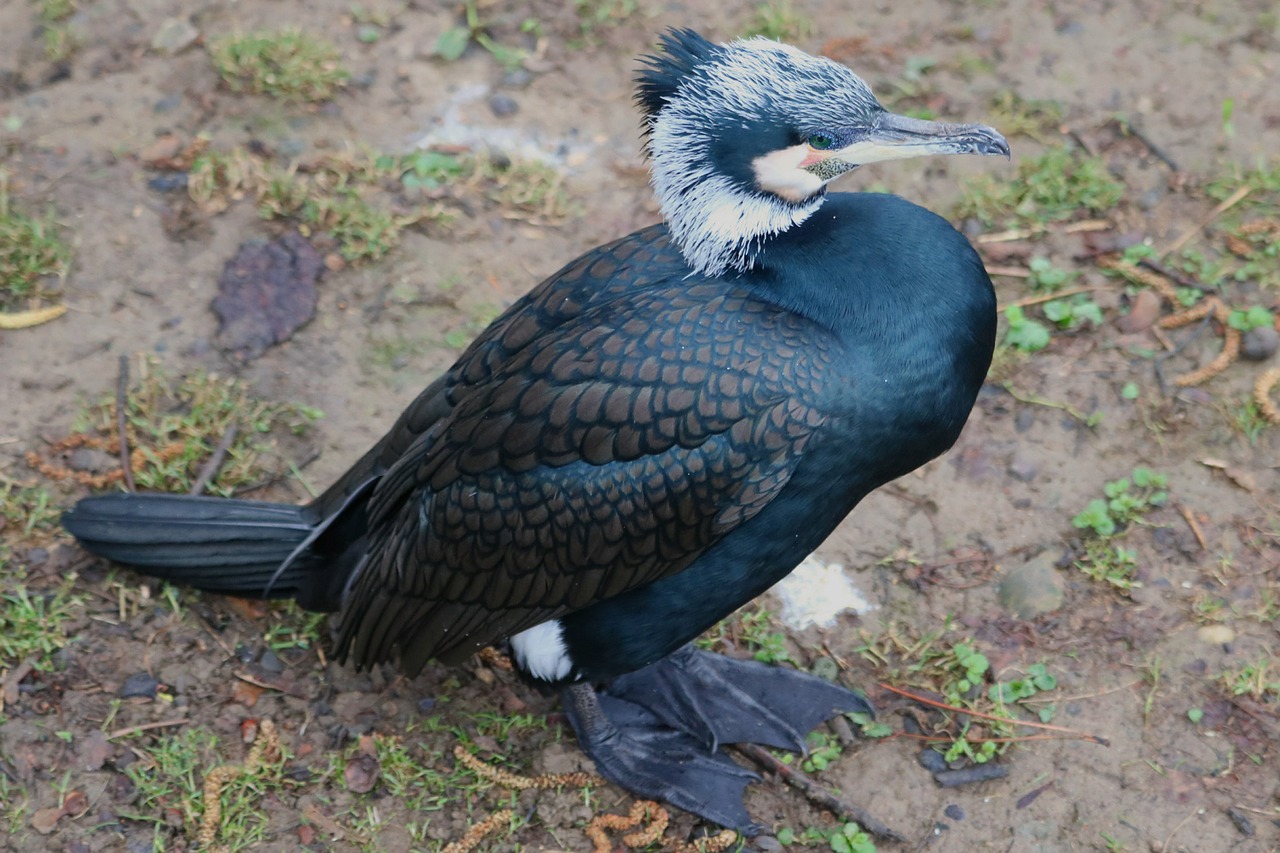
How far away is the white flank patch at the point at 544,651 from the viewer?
3.54 metres

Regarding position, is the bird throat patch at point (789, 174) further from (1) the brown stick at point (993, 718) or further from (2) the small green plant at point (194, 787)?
(2) the small green plant at point (194, 787)

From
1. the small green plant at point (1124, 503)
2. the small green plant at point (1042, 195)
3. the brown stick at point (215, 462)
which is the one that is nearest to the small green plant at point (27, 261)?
the brown stick at point (215, 462)

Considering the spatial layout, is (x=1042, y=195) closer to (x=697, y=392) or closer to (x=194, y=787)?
(x=697, y=392)

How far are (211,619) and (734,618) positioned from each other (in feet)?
5.32

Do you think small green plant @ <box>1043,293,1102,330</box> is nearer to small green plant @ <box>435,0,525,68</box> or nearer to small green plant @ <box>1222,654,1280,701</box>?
small green plant @ <box>1222,654,1280,701</box>

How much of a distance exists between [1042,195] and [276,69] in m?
3.19

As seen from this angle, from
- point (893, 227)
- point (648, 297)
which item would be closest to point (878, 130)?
point (893, 227)

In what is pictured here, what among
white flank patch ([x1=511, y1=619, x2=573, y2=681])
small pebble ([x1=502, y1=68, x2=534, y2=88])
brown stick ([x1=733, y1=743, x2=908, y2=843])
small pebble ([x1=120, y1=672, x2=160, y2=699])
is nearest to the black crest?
white flank patch ([x1=511, y1=619, x2=573, y2=681])

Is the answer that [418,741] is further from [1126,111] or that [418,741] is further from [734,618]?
[1126,111]

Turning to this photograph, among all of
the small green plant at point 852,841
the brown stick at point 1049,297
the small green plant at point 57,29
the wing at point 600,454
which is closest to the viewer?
the wing at point 600,454

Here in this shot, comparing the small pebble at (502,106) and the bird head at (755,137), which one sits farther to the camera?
the small pebble at (502,106)

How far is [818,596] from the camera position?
13.5ft

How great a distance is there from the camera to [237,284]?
4805 mm

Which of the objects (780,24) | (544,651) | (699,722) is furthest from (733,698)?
(780,24)
